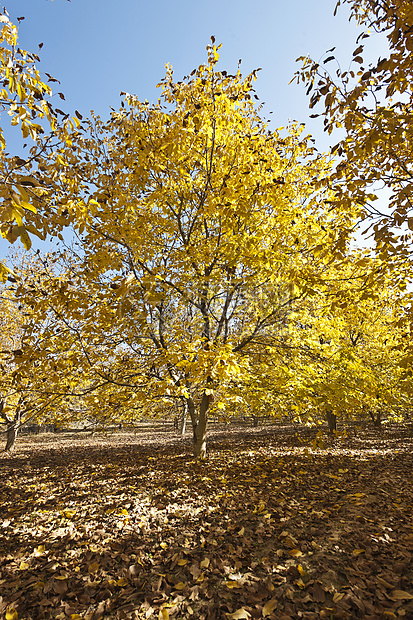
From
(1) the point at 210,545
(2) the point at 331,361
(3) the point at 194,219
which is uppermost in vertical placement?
(3) the point at 194,219

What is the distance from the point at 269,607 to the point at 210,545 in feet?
3.89

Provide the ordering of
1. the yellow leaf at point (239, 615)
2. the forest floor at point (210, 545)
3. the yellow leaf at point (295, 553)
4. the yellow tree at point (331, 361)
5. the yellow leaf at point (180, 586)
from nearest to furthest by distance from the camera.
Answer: the yellow leaf at point (239, 615)
the forest floor at point (210, 545)
the yellow leaf at point (180, 586)
the yellow leaf at point (295, 553)
the yellow tree at point (331, 361)

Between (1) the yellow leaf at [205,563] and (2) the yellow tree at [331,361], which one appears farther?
(2) the yellow tree at [331,361]

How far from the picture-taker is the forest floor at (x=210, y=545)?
2.50m

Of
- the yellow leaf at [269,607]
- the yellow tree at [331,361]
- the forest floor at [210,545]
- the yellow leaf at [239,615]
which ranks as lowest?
the forest floor at [210,545]

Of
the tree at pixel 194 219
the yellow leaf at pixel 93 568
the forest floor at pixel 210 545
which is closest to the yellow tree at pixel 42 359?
the tree at pixel 194 219

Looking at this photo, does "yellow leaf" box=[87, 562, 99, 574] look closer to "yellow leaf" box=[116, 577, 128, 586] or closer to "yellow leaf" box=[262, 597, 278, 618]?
"yellow leaf" box=[116, 577, 128, 586]

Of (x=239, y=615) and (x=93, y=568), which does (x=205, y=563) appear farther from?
(x=93, y=568)

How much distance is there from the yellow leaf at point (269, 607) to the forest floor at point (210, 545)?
0.01 meters

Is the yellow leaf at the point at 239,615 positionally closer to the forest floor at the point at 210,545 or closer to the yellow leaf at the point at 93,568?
the forest floor at the point at 210,545

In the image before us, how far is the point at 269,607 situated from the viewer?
2.40m

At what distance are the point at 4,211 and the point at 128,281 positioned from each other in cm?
67

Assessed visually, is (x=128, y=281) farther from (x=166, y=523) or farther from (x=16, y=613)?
(x=166, y=523)

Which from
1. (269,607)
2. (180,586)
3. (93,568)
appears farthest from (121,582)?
(269,607)
